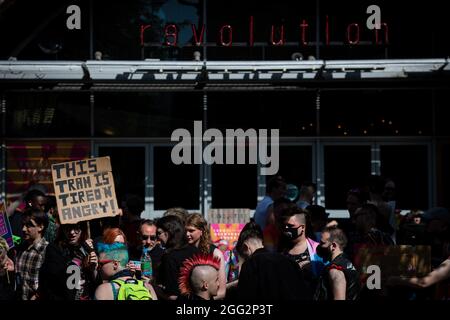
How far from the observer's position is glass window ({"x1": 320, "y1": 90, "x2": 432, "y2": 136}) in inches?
600

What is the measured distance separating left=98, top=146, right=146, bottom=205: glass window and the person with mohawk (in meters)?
8.51

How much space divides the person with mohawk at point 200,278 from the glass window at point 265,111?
8474 mm

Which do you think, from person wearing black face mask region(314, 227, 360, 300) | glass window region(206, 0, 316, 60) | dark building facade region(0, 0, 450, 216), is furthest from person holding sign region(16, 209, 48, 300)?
glass window region(206, 0, 316, 60)

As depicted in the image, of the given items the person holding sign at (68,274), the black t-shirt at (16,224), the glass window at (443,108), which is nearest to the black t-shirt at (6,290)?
the person holding sign at (68,274)

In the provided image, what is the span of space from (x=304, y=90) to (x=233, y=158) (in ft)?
5.87

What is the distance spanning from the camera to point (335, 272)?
712cm

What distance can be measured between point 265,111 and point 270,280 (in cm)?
Answer: 851

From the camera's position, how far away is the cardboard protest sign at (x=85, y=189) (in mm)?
9531

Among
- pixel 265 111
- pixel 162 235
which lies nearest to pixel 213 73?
pixel 265 111

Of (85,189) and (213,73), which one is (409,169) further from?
(85,189)

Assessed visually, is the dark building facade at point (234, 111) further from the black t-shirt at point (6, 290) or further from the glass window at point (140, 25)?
the black t-shirt at point (6, 290)

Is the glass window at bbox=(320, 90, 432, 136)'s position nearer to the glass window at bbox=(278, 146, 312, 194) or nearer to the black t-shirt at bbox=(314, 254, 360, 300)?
the glass window at bbox=(278, 146, 312, 194)
